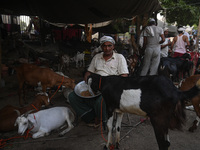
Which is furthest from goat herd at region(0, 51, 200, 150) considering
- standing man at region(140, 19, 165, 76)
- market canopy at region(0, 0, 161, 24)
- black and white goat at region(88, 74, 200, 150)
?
standing man at region(140, 19, 165, 76)

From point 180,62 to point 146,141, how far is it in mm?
4536

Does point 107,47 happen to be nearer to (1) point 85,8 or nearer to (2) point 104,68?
(2) point 104,68

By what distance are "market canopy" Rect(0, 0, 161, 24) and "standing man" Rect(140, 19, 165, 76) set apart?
2.39ft

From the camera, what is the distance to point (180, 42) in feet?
21.6

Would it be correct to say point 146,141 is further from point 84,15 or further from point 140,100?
point 84,15

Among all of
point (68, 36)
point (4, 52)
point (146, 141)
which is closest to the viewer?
point (146, 141)

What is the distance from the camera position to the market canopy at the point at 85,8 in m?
3.94

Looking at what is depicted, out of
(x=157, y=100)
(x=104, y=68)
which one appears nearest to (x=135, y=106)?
(x=157, y=100)

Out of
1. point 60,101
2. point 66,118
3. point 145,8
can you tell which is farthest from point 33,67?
point 145,8

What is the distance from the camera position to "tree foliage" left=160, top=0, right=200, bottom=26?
543 inches

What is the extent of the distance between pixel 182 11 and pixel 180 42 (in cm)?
1054

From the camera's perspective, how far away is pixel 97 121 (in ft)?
11.2

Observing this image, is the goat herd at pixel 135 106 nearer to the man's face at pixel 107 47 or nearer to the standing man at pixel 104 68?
the standing man at pixel 104 68

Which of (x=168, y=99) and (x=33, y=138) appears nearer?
(x=168, y=99)
